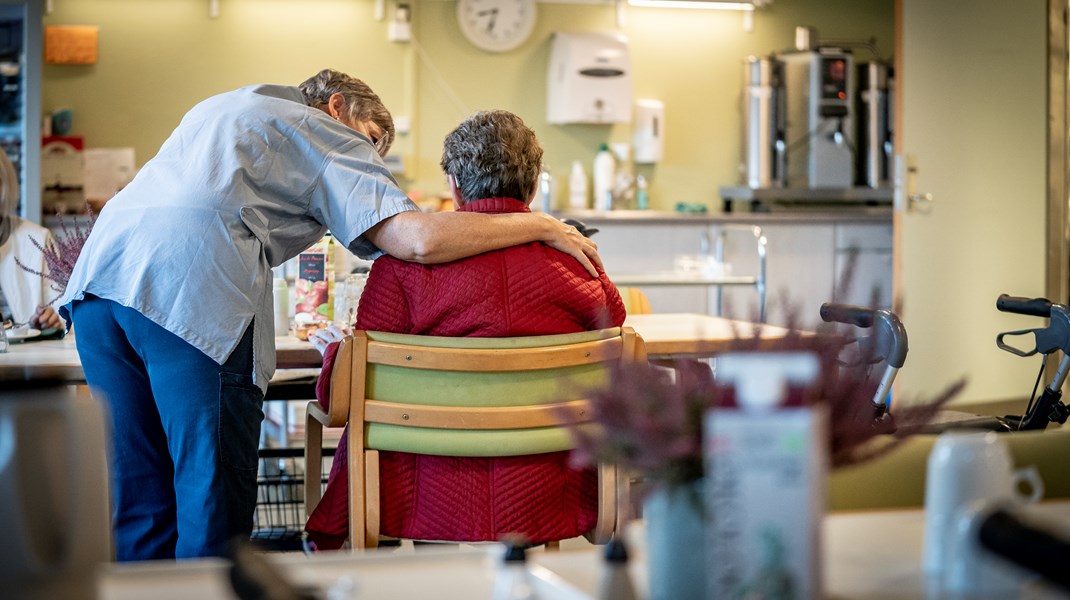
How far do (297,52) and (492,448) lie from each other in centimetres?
491

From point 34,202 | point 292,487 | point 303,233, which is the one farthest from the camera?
point 34,202

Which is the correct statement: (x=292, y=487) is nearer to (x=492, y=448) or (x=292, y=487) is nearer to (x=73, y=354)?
(x=73, y=354)

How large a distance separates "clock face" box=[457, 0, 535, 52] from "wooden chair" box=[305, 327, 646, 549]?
→ 4.84m

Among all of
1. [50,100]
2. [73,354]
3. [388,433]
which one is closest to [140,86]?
[50,100]

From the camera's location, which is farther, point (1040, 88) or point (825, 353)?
point (1040, 88)

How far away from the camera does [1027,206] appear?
548 cm

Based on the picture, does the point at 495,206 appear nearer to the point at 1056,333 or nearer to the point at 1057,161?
the point at 1056,333

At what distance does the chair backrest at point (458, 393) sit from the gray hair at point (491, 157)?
400mm

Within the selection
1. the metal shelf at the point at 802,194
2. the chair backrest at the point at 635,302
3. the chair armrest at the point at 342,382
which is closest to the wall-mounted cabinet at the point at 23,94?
the chair backrest at the point at 635,302

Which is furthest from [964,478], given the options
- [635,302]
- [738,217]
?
[738,217]

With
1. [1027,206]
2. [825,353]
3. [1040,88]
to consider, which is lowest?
[825,353]

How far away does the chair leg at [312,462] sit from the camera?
7.84ft

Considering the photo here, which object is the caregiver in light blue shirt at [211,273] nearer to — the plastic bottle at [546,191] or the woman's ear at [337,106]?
the woman's ear at [337,106]

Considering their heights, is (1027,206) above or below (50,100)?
below
